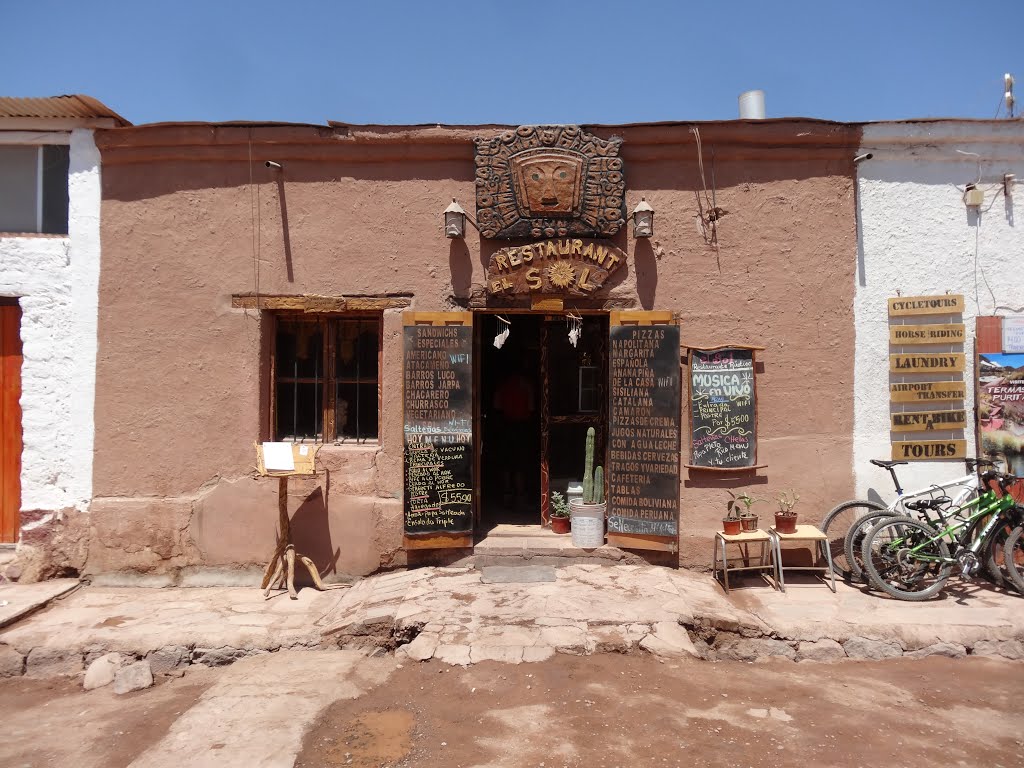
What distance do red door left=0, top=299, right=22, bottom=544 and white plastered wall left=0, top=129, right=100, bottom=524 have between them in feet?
0.57

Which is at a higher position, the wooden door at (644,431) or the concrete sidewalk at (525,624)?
the wooden door at (644,431)

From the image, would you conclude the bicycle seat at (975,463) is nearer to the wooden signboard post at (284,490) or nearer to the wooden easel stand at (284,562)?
the wooden signboard post at (284,490)

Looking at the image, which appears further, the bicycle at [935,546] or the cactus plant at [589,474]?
the cactus plant at [589,474]

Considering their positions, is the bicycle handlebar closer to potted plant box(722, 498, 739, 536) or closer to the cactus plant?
potted plant box(722, 498, 739, 536)

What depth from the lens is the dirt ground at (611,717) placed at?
349 cm

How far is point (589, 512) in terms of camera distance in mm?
6094

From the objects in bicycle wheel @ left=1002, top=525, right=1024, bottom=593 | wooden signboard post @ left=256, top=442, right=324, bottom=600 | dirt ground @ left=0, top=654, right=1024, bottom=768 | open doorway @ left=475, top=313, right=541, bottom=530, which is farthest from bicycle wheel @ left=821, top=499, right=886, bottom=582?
wooden signboard post @ left=256, top=442, right=324, bottom=600

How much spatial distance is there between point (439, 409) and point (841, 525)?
12.6 ft

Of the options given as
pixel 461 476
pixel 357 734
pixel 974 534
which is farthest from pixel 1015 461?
Result: pixel 357 734

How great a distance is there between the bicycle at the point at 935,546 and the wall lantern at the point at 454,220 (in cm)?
444

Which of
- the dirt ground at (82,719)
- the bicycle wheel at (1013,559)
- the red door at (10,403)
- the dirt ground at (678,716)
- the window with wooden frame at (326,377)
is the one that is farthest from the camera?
the window with wooden frame at (326,377)

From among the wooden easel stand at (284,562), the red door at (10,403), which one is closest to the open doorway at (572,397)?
the wooden easel stand at (284,562)

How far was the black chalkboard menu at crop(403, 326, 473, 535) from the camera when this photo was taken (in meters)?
6.09

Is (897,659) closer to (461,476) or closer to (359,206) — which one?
(461,476)
